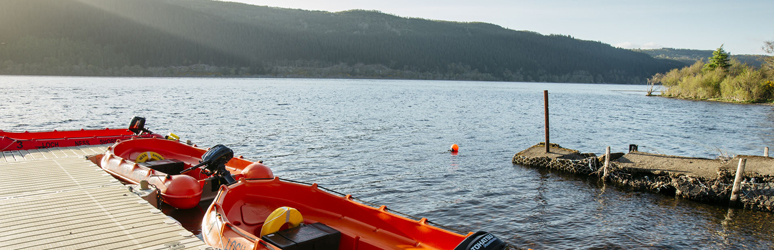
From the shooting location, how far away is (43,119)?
3084cm

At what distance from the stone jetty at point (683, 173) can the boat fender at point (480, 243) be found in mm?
12786

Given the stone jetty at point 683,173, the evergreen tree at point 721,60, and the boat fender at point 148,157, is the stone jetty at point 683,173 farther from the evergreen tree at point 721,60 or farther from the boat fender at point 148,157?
the evergreen tree at point 721,60

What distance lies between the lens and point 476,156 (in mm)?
22328

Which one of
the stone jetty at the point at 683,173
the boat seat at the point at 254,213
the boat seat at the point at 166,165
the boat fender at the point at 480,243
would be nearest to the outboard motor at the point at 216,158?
the boat seat at the point at 254,213

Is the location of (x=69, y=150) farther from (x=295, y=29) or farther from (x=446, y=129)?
(x=295, y=29)

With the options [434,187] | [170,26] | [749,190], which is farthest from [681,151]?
[170,26]

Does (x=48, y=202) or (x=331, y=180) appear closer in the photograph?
(x=48, y=202)

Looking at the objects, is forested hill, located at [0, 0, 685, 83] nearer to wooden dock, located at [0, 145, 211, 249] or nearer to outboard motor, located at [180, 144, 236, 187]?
wooden dock, located at [0, 145, 211, 249]

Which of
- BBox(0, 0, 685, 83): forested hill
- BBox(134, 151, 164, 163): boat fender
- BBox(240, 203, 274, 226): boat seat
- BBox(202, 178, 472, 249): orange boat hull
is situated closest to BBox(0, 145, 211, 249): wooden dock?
BBox(202, 178, 472, 249): orange boat hull

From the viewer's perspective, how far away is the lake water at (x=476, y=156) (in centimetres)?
1207

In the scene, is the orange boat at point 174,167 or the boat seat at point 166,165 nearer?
the orange boat at point 174,167

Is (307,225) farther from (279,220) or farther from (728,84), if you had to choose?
(728,84)

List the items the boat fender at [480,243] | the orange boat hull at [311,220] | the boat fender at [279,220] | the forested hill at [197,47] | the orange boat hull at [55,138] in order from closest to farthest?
the boat fender at [480,243]
the boat fender at [279,220]
the orange boat hull at [311,220]
the orange boat hull at [55,138]
the forested hill at [197,47]

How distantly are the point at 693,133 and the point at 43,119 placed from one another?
49384mm
